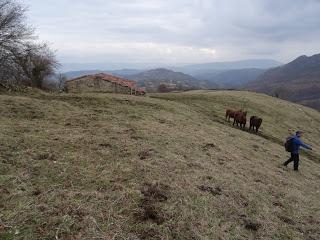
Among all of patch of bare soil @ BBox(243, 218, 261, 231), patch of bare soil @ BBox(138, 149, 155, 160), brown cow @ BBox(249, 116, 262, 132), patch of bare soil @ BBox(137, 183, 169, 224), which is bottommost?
brown cow @ BBox(249, 116, 262, 132)

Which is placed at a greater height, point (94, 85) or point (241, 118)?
point (94, 85)

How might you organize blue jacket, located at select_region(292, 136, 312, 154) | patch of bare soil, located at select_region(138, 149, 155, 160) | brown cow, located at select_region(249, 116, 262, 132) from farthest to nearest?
brown cow, located at select_region(249, 116, 262, 132) < blue jacket, located at select_region(292, 136, 312, 154) < patch of bare soil, located at select_region(138, 149, 155, 160)

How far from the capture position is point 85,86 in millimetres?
44750

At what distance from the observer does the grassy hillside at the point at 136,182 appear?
9102 millimetres

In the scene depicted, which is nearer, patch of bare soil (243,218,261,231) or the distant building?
patch of bare soil (243,218,261,231)

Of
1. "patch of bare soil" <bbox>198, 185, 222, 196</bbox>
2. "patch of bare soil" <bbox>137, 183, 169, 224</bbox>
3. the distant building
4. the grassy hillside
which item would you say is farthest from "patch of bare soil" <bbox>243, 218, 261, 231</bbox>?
the distant building

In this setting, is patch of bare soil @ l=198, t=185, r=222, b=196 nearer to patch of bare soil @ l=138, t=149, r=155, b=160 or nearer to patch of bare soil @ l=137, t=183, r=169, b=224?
patch of bare soil @ l=137, t=183, r=169, b=224

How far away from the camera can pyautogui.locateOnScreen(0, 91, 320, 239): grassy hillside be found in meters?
9.10

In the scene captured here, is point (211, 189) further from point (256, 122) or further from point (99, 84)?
point (99, 84)

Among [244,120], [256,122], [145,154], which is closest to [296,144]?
[145,154]

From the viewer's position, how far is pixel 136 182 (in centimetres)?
1172

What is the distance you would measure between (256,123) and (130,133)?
15339mm

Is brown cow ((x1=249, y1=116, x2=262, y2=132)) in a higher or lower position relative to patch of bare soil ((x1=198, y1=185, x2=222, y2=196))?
lower

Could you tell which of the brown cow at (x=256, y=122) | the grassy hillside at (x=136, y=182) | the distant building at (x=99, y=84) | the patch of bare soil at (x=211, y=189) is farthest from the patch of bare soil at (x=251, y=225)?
the distant building at (x=99, y=84)
